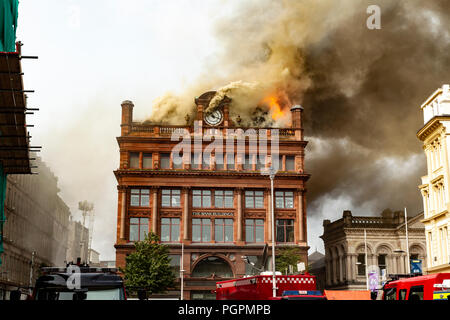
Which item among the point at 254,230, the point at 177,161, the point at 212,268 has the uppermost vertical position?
the point at 177,161

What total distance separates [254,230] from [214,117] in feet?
51.2

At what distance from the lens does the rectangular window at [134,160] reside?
74.3 metres

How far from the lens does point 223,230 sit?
241 feet

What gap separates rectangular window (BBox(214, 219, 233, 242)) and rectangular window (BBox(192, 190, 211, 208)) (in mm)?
2486

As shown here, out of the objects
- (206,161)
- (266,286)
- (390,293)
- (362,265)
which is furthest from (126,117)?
(390,293)

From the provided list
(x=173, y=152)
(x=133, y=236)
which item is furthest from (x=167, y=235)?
(x=173, y=152)

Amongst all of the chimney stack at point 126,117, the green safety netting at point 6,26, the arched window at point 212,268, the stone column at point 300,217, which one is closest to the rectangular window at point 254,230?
the arched window at point 212,268

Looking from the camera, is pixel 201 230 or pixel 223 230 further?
pixel 223 230

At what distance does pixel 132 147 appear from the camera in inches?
2936

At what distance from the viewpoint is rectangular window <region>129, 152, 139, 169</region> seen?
74312mm

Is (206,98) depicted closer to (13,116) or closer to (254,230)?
(254,230)

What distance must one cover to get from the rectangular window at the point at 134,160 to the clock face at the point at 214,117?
10.1 m
